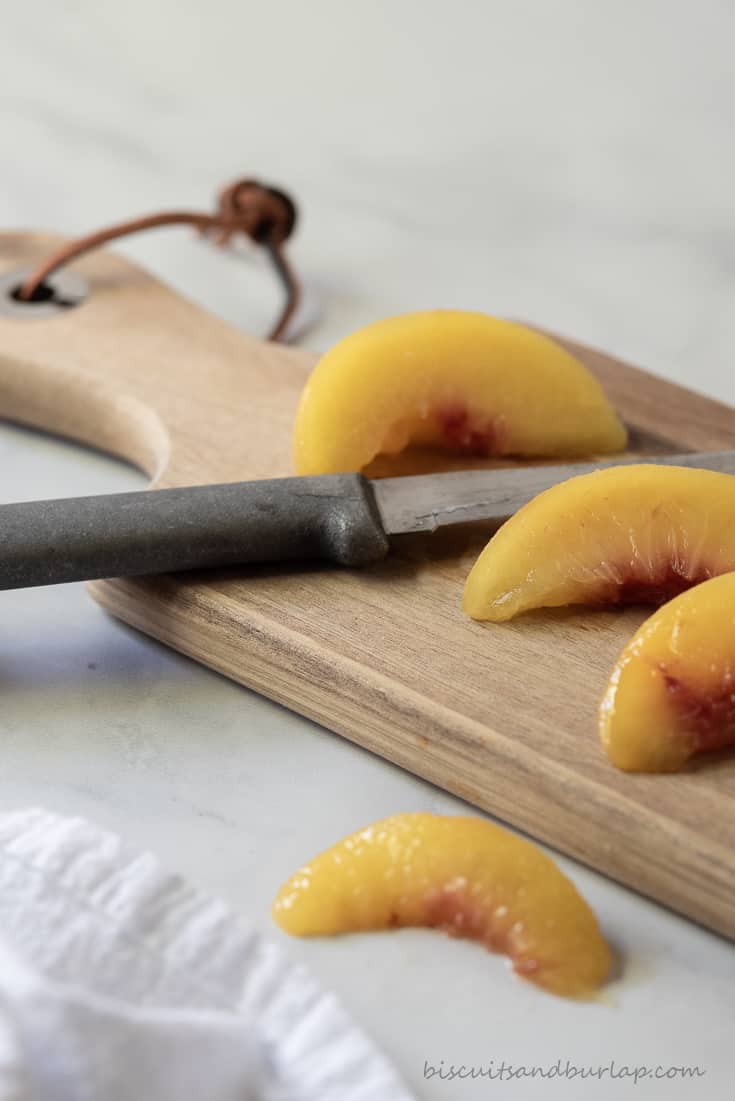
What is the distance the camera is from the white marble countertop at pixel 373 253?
995 millimetres

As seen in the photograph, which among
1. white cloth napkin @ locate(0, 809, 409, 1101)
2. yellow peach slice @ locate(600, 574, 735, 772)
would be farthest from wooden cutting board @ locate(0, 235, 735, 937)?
white cloth napkin @ locate(0, 809, 409, 1101)

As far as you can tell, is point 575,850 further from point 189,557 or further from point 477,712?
point 189,557

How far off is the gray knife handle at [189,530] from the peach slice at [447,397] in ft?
0.28

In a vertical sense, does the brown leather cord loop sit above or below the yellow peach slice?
above

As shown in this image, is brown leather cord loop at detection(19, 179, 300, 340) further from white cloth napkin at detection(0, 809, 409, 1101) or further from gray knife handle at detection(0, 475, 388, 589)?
white cloth napkin at detection(0, 809, 409, 1101)

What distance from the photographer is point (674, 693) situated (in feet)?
3.46

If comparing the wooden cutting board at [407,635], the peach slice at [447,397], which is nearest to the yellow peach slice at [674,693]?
the wooden cutting board at [407,635]

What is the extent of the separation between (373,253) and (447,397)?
841 millimetres

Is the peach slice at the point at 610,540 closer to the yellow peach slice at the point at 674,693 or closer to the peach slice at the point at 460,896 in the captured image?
the yellow peach slice at the point at 674,693

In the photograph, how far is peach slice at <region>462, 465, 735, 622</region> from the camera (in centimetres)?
119

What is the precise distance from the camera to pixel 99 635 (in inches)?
51.5

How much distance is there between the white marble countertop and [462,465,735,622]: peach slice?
0.66 feet

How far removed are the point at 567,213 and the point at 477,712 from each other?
4.55ft

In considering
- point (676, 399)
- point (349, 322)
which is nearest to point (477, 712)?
point (676, 399)
